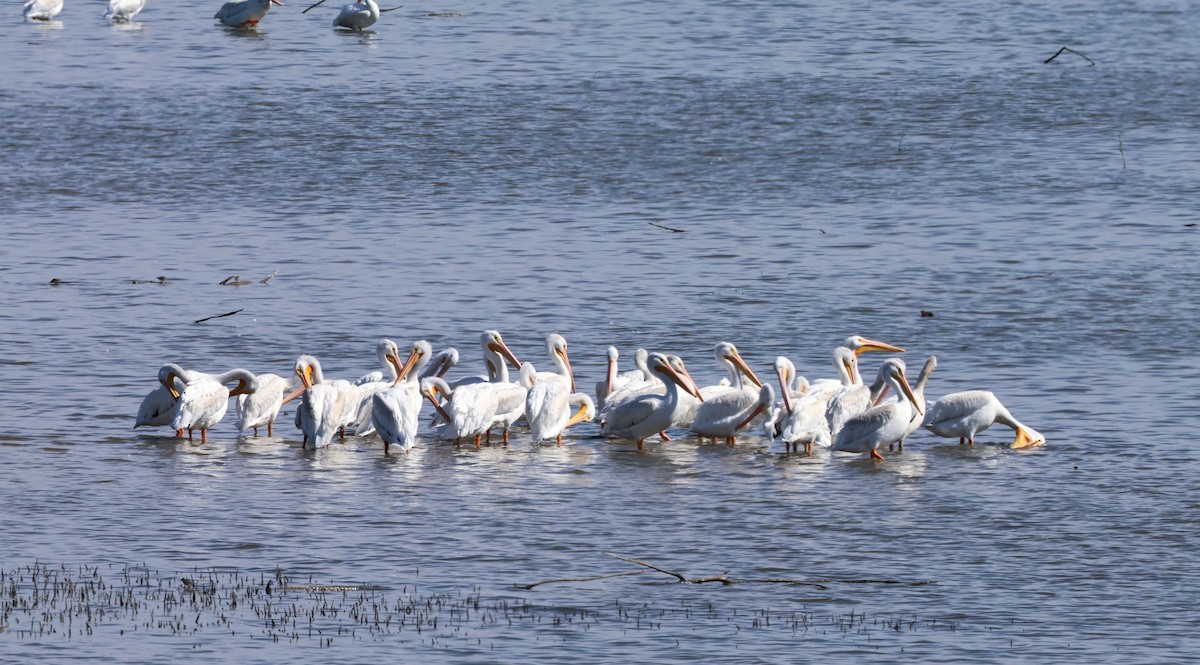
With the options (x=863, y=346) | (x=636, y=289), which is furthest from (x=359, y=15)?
(x=863, y=346)

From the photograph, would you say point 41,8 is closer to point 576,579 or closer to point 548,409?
point 548,409

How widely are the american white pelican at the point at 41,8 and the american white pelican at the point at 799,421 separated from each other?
24463 millimetres

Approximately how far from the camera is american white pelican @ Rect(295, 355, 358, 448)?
13.5m

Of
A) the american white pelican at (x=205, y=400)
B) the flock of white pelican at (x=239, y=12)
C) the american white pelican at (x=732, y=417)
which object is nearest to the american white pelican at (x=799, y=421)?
the american white pelican at (x=732, y=417)

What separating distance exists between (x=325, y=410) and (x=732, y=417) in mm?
2638

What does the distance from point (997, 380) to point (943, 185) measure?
26.0ft

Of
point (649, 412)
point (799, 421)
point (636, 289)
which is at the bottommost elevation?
point (636, 289)

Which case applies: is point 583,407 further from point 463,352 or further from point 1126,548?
point 1126,548

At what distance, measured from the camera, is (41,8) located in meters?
35.6

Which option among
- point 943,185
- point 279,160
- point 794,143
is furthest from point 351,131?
point 943,185

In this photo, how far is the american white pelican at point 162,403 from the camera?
1377 cm

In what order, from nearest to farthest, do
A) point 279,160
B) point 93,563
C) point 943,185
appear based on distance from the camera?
point 93,563, point 943,185, point 279,160

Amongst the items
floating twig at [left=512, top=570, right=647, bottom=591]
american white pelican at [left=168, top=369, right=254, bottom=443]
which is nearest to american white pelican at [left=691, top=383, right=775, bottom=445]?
american white pelican at [left=168, top=369, right=254, bottom=443]

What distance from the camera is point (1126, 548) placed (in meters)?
11.3
